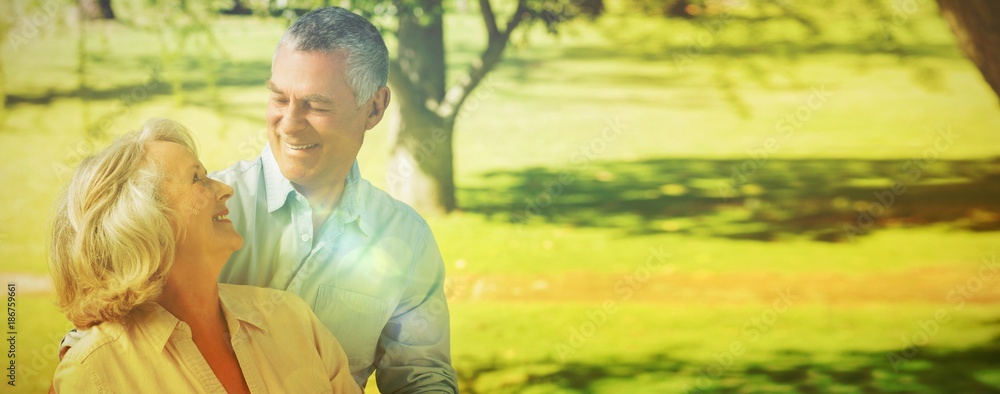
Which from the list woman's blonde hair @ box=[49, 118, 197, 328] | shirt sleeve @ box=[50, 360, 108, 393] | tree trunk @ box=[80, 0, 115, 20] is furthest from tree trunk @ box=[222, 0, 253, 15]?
tree trunk @ box=[80, 0, 115, 20]

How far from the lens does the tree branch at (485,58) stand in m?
7.06

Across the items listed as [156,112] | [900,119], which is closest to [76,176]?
[156,112]

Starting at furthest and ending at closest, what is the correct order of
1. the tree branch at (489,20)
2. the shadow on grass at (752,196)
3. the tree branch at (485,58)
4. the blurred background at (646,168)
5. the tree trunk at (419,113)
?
the shadow on grass at (752,196), the tree trunk at (419,113), the tree branch at (489,20), the tree branch at (485,58), the blurred background at (646,168)

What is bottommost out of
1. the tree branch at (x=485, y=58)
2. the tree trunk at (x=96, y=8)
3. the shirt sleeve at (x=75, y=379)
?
the tree trunk at (x=96, y=8)

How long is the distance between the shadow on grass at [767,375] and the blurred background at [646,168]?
0.02 meters

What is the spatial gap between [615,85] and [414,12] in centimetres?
726

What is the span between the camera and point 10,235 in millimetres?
7883

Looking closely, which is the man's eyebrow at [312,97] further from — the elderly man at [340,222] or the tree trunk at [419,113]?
the tree trunk at [419,113]

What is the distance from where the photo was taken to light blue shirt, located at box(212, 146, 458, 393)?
2.35 metres

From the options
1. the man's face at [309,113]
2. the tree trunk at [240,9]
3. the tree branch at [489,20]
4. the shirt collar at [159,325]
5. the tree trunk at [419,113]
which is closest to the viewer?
the shirt collar at [159,325]

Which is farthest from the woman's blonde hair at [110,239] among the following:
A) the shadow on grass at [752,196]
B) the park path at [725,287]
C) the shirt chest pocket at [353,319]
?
the shadow on grass at [752,196]

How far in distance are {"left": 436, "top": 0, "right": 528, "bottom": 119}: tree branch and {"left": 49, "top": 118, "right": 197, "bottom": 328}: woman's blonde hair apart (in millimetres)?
5335

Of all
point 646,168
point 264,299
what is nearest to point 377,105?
point 264,299

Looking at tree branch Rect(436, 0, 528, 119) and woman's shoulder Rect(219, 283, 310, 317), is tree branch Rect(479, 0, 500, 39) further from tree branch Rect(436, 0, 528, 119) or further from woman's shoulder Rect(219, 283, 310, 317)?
woman's shoulder Rect(219, 283, 310, 317)
